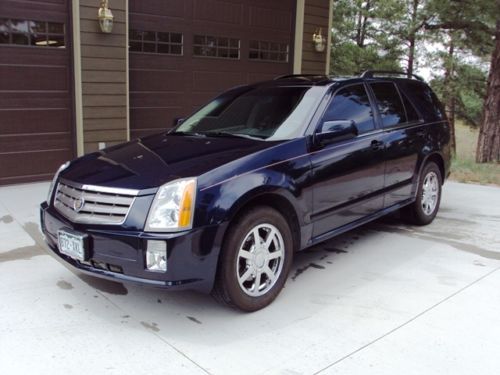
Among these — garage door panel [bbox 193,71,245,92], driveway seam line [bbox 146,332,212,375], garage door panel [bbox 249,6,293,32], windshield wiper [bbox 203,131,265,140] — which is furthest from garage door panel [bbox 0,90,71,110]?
driveway seam line [bbox 146,332,212,375]

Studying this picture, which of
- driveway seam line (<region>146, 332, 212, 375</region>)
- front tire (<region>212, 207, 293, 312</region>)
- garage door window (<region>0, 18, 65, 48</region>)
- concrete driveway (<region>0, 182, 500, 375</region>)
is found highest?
garage door window (<region>0, 18, 65, 48</region>)

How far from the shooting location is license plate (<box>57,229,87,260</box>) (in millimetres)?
3141

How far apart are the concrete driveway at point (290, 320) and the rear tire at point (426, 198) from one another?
0.68 meters

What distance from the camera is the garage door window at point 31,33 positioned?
21.8ft

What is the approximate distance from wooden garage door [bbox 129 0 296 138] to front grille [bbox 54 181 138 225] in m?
4.87

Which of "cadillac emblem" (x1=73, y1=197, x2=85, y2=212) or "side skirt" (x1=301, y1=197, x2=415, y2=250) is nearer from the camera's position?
"cadillac emblem" (x1=73, y1=197, x2=85, y2=212)

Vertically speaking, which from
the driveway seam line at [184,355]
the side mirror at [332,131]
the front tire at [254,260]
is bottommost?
the driveway seam line at [184,355]

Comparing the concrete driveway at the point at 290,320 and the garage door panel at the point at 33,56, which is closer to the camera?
the concrete driveway at the point at 290,320

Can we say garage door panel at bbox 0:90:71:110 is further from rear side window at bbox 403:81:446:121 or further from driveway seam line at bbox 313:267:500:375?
driveway seam line at bbox 313:267:500:375

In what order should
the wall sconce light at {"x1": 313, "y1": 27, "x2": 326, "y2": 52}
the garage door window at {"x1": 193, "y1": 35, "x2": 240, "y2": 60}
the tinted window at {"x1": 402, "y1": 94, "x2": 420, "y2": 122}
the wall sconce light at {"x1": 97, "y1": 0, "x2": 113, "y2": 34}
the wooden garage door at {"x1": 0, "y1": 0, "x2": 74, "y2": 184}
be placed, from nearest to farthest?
the tinted window at {"x1": 402, "y1": 94, "x2": 420, "y2": 122}
the wooden garage door at {"x1": 0, "y1": 0, "x2": 74, "y2": 184}
the wall sconce light at {"x1": 97, "y1": 0, "x2": 113, "y2": 34}
the garage door window at {"x1": 193, "y1": 35, "x2": 240, "y2": 60}
the wall sconce light at {"x1": 313, "y1": 27, "x2": 326, "y2": 52}

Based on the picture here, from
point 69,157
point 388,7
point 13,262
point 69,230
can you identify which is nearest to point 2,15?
point 69,157

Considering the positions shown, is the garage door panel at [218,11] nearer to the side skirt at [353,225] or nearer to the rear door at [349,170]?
the rear door at [349,170]

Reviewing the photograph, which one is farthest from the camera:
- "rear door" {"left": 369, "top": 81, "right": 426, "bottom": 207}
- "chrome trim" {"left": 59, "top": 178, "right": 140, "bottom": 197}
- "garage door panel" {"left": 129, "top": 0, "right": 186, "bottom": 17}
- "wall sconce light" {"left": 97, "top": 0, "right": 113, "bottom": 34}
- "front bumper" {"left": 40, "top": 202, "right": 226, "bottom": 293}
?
"garage door panel" {"left": 129, "top": 0, "right": 186, "bottom": 17}

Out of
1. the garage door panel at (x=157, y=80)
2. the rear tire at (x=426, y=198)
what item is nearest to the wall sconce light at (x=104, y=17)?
the garage door panel at (x=157, y=80)
